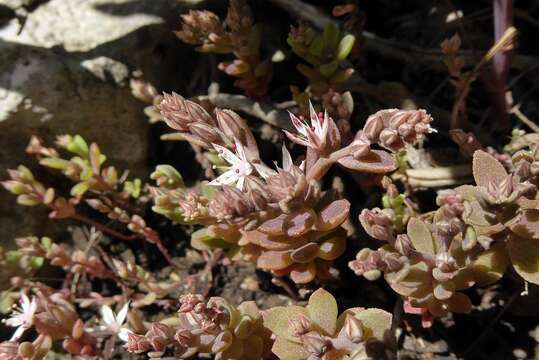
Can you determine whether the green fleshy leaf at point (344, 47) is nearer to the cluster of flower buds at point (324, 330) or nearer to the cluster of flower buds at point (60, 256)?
the cluster of flower buds at point (324, 330)

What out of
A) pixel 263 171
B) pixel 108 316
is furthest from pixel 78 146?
pixel 263 171

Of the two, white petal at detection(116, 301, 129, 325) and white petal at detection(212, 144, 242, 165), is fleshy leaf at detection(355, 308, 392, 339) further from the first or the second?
white petal at detection(116, 301, 129, 325)

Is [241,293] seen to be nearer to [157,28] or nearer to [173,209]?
[173,209]

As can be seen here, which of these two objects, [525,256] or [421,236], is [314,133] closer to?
[421,236]

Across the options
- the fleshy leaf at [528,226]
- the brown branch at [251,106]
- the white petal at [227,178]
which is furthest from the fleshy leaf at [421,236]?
the brown branch at [251,106]

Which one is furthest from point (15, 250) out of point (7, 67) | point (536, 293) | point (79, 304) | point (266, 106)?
point (536, 293)
